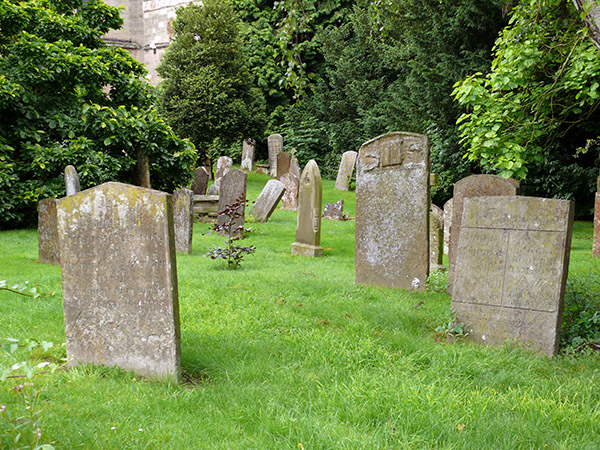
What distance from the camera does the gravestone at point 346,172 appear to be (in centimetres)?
2386

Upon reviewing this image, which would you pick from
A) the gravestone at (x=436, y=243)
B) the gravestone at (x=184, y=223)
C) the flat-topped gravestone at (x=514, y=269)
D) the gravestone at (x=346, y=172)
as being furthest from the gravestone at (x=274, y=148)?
the flat-topped gravestone at (x=514, y=269)

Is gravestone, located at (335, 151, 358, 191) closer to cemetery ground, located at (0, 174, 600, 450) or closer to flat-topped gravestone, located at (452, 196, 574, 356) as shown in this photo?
cemetery ground, located at (0, 174, 600, 450)

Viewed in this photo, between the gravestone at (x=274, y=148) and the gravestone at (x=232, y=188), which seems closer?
the gravestone at (x=232, y=188)

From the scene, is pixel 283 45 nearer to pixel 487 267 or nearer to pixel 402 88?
pixel 487 267

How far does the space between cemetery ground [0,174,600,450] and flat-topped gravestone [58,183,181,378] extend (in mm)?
179

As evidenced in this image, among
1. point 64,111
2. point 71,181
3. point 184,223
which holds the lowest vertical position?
point 184,223

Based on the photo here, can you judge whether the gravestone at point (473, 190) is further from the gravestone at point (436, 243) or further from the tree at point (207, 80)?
the tree at point (207, 80)

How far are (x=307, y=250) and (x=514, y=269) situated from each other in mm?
5846

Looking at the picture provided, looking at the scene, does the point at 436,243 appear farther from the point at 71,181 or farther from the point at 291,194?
the point at 291,194

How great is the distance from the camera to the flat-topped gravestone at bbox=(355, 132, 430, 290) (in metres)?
6.65

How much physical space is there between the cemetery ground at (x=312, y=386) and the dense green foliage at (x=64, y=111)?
7166 millimetres

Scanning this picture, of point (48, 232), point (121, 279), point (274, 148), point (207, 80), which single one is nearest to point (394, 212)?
point (121, 279)

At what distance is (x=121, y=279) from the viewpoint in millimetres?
3809

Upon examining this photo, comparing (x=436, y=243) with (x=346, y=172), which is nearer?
(x=436, y=243)
